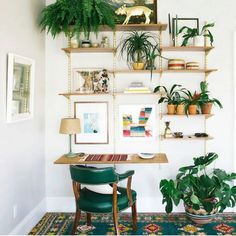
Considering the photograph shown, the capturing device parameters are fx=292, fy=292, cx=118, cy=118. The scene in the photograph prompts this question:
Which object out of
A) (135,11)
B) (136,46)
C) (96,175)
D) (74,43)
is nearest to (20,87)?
(74,43)

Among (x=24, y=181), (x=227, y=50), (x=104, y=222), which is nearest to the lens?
(x=24, y=181)

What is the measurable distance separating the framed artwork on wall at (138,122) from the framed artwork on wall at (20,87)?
45.0 inches

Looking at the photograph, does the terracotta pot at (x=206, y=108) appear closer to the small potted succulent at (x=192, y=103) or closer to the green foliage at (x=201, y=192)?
the small potted succulent at (x=192, y=103)

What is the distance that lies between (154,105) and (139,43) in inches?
30.8

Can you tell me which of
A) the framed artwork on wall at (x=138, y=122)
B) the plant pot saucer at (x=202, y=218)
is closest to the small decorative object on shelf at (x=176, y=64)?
the framed artwork on wall at (x=138, y=122)

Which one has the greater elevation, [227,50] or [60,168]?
[227,50]

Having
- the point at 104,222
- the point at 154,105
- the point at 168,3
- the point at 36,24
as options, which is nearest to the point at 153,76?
the point at 154,105

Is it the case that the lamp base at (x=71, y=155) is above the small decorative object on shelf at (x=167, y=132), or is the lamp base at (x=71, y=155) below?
below

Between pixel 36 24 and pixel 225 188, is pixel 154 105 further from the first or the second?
pixel 36 24

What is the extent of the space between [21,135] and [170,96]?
1794 mm

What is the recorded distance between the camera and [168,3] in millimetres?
3613

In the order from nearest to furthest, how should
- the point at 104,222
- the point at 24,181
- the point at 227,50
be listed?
the point at 24,181
the point at 104,222
the point at 227,50

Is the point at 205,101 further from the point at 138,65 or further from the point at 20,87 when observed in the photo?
→ the point at 20,87

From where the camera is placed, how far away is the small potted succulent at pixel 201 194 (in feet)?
10.3
